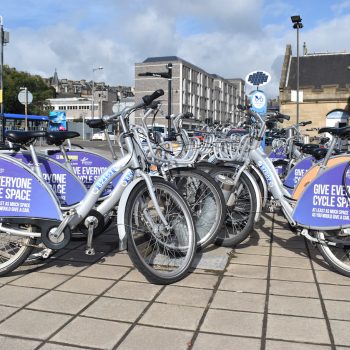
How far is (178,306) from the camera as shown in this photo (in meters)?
3.25

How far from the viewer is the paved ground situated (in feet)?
9.02

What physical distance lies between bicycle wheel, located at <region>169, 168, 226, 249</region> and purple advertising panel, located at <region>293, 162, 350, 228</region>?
0.75m

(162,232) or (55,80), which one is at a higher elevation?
(55,80)

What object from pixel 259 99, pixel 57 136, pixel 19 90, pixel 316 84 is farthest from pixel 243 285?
pixel 19 90

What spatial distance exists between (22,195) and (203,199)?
1663 millimetres

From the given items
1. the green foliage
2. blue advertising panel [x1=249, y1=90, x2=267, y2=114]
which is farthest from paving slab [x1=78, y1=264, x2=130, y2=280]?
the green foliage

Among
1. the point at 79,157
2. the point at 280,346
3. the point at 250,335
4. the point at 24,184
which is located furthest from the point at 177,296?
the point at 79,157

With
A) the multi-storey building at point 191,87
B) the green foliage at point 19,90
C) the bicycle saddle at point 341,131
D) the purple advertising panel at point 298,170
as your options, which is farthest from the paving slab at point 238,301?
the multi-storey building at point 191,87

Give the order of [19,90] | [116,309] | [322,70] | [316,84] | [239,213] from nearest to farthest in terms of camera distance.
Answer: [116,309], [239,213], [316,84], [322,70], [19,90]

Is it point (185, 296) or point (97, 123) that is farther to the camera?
point (97, 123)

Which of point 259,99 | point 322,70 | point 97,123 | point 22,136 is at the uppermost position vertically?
point 322,70

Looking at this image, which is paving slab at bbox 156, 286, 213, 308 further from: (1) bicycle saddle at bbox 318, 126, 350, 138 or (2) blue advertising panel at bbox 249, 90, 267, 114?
(2) blue advertising panel at bbox 249, 90, 267, 114

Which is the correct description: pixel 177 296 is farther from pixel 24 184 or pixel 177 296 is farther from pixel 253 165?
pixel 253 165

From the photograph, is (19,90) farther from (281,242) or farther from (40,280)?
(40,280)
